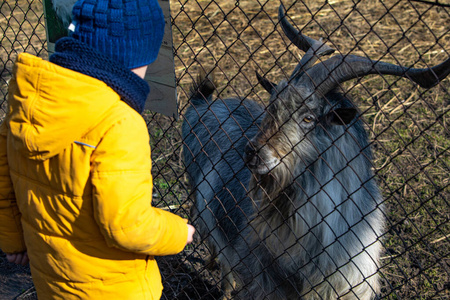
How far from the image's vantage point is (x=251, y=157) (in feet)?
8.46

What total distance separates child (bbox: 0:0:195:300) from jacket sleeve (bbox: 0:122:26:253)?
0.10 m

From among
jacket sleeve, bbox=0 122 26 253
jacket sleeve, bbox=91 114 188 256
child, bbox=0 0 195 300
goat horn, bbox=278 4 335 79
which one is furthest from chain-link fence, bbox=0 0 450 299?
jacket sleeve, bbox=0 122 26 253

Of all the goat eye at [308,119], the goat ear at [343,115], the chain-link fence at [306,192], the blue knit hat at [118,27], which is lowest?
the chain-link fence at [306,192]

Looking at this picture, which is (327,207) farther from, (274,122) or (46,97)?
(46,97)

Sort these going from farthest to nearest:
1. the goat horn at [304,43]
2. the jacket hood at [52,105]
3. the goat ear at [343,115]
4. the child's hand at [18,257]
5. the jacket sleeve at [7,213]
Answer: the goat horn at [304,43] → the goat ear at [343,115] → the child's hand at [18,257] → the jacket sleeve at [7,213] → the jacket hood at [52,105]

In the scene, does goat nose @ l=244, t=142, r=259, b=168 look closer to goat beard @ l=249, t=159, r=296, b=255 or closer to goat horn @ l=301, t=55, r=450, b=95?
goat beard @ l=249, t=159, r=296, b=255

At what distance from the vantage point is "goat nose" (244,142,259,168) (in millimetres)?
2562

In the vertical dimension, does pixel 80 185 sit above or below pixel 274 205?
above

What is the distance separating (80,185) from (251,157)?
43.7 inches

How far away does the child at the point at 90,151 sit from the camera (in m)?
1.63

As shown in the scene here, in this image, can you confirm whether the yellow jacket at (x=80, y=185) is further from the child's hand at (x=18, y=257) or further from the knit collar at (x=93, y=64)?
the child's hand at (x=18, y=257)

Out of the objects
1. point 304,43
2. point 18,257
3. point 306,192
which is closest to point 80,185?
point 18,257

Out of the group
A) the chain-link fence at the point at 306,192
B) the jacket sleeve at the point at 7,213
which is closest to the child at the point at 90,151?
the jacket sleeve at the point at 7,213

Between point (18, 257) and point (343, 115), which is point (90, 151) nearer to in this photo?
point (18, 257)
